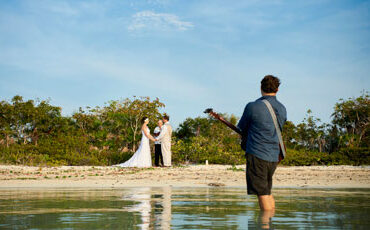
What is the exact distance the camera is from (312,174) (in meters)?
16.1

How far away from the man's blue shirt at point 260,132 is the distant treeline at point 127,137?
1664 centimetres

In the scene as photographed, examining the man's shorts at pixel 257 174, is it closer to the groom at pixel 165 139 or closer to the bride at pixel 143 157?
the groom at pixel 165 139

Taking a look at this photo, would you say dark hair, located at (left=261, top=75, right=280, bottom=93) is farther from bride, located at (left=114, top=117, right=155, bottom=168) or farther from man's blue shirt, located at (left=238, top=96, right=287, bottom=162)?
bride, located at (left=114, top=117, right=155, bottom=168)

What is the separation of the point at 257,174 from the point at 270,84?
1235 millimetres

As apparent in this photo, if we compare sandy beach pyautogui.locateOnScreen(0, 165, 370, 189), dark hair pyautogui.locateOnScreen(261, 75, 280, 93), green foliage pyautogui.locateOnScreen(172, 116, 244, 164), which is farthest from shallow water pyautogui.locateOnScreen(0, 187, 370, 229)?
green foliage pyautogui.locateOnScreen(172, 116, 244, 164)

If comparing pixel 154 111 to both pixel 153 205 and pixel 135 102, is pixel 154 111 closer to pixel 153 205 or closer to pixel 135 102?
pixel 135 102

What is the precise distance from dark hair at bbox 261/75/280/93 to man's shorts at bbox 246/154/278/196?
37.4 inches

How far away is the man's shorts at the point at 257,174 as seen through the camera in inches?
222

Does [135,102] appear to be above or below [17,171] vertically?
above

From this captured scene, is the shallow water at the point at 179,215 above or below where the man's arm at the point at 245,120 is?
below

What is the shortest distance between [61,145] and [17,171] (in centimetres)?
561

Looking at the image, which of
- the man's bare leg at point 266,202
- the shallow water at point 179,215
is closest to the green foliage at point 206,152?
the shallow water at point 179,215

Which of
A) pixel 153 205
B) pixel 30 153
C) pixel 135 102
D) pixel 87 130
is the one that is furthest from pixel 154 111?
pixel 153 205

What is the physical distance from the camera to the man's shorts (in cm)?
565
